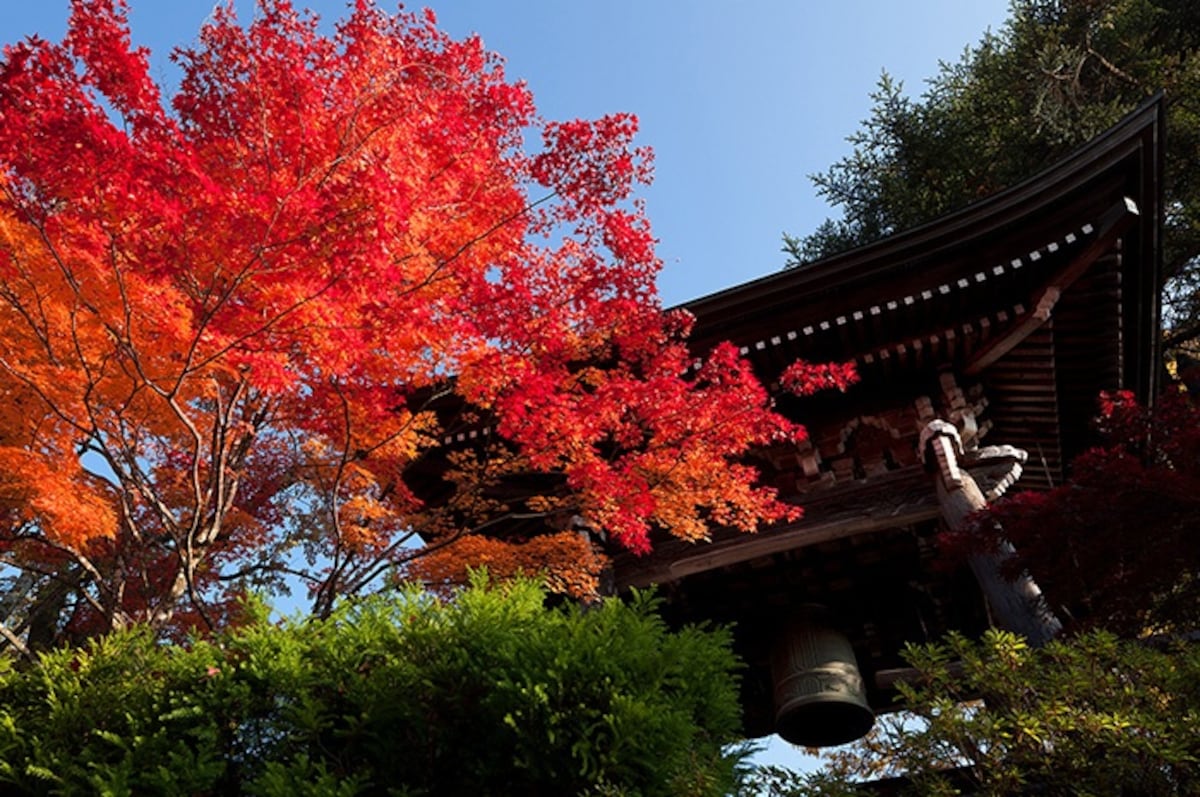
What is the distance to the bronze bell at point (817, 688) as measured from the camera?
7.83 meters

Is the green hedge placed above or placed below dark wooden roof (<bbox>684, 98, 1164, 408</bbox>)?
below

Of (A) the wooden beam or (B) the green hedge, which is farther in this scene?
(A) the wooden beam

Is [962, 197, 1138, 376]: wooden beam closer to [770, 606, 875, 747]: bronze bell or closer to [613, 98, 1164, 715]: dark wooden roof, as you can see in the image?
[613, 98, 1164, 715]: dark wooden roof

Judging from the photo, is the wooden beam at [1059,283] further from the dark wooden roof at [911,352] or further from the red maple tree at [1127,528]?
the red maple tree at [1127,528]

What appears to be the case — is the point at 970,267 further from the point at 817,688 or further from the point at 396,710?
the point at 396,710

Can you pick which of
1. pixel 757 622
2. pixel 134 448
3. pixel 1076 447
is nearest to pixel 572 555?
pixel 757 622

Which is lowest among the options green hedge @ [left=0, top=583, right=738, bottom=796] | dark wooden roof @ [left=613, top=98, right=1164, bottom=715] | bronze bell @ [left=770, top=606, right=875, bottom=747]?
green hedge @ [left=0, top=583, right=738, bottom=796]

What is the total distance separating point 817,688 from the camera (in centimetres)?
788

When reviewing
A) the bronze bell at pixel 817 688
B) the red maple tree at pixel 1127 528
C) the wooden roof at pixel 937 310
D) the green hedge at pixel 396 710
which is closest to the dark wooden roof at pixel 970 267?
the wooden roof at pixel 937 310

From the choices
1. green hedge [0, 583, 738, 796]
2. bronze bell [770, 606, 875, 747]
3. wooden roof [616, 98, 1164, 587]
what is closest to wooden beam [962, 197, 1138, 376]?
wooden roof [616, 98, 1164, 587]

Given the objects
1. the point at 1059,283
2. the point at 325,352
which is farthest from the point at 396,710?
the point at 1059,283

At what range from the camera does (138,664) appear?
4.45 metres

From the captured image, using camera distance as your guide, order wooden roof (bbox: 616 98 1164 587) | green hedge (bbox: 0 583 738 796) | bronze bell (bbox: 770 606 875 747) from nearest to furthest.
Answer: green hedge (bbox: 0 583 738 796)
bronze bell (bbox: 770 606 875 747)
wooden roof (bbox: 616 98 1164 587)

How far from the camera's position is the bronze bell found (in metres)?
7.83
